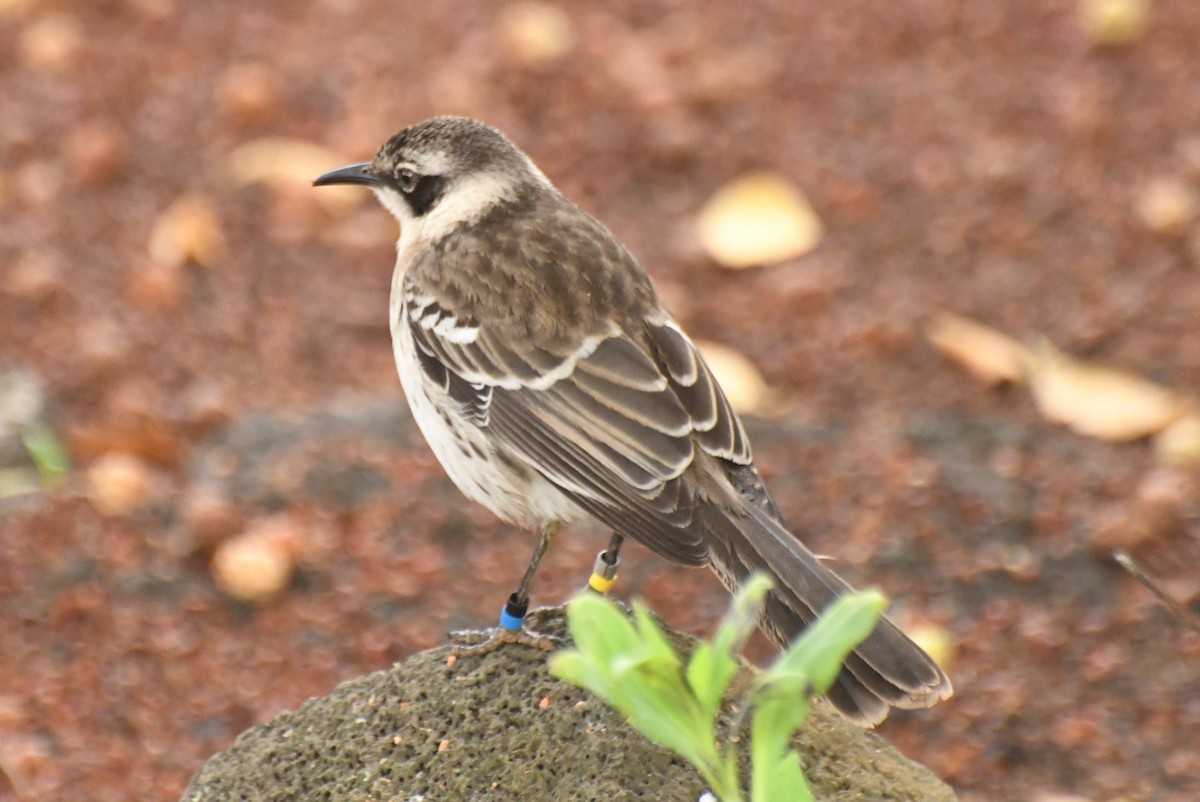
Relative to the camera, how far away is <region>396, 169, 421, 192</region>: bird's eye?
233 inches

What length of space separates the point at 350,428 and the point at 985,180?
3.56 m

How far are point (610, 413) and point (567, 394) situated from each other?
18 cm

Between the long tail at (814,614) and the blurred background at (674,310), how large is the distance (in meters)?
1.32

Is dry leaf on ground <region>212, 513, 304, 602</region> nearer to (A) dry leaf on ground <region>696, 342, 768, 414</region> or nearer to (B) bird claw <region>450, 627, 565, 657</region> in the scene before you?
(B) bird claw <region>450, 627, 565, 657</region>

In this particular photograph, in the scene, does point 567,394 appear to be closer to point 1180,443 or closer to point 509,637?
point 509,637

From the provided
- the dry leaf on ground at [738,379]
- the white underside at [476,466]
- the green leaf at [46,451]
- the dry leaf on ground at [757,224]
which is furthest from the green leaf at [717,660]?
the dry leaf on ground at [757,224]

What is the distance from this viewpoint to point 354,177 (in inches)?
237

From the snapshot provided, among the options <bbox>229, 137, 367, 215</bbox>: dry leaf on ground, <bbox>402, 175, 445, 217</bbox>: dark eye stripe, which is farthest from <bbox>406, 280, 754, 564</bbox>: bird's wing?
<bbox>229, 137, 367, 215</bbox>: dry leaf on ground

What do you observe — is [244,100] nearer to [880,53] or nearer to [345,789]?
[880,53]

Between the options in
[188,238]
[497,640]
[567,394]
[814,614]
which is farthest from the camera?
[188,238]

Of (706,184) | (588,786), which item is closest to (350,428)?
(706,184)

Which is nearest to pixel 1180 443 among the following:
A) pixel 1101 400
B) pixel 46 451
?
pixel 1101 400

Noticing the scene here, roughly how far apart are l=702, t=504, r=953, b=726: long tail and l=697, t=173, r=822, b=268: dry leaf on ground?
3619mm

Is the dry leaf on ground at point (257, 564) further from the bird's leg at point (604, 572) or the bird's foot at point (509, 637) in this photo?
the bird's leg at point (604, 572)
